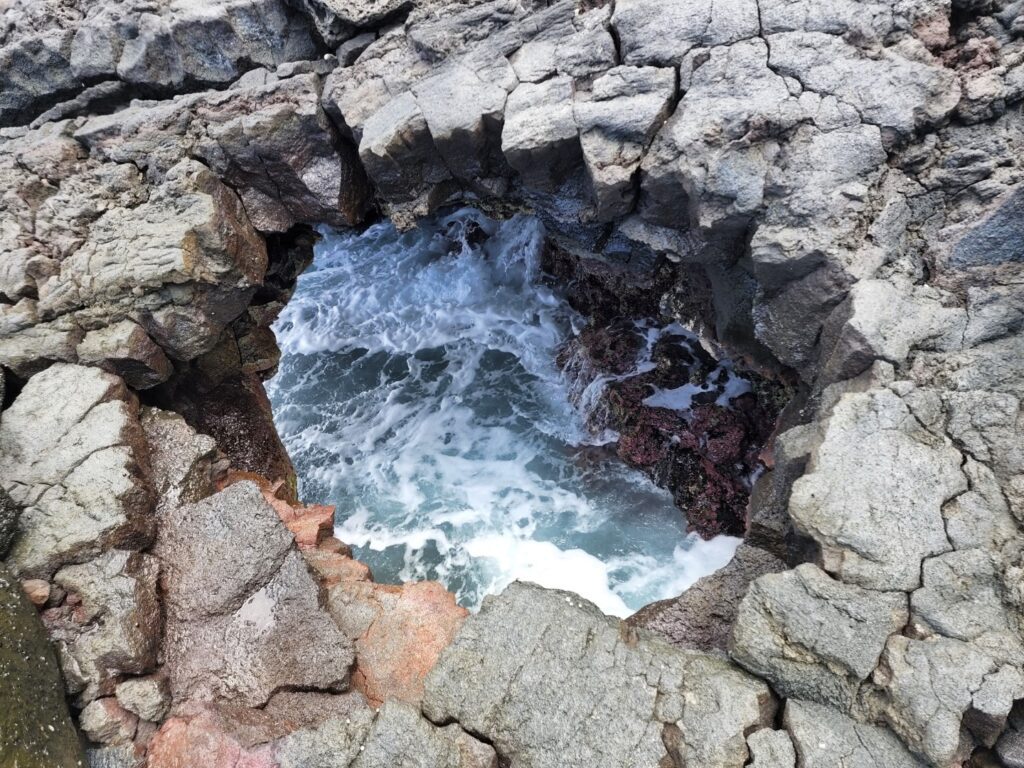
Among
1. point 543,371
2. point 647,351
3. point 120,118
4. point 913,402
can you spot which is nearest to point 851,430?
point 913,402

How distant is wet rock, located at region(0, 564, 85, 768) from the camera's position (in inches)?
116

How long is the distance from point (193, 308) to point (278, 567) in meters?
2.52

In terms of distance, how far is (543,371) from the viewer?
29.6 feet

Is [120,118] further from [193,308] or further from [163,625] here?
[163,625]

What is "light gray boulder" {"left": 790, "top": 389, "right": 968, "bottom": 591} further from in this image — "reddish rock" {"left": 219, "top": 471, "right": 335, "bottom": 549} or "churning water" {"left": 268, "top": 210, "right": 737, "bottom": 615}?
"churning water" {"left": 268, "top": 210, "right": 737, "bottom": 615}

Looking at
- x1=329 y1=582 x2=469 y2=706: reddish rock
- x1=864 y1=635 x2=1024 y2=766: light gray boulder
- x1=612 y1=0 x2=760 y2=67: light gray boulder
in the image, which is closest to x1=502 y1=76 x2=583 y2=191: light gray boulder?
x1=612 y1=0 x2=760 y2=67: light gray boulder

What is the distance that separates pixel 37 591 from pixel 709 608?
4.23 meters

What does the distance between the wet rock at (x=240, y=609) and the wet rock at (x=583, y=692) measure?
2.94ft

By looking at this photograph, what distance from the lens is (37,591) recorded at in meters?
3.71

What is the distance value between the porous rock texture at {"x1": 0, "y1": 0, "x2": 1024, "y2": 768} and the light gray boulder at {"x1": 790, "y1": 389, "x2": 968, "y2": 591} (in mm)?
17

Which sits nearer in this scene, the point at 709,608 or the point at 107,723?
the point at 107,723

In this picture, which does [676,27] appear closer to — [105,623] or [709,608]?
[709,608]

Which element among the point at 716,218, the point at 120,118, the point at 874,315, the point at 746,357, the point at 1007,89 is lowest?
the point at 746,357

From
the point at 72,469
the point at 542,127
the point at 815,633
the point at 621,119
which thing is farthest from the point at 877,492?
the point at 72,469
